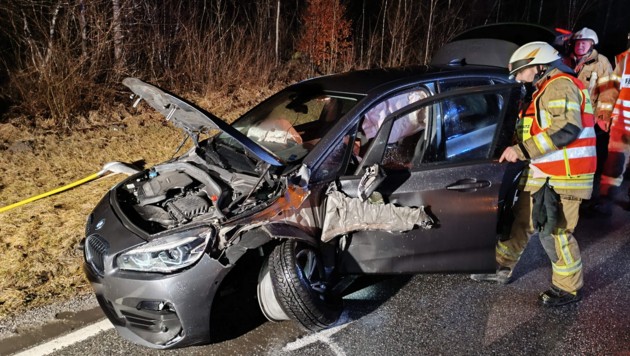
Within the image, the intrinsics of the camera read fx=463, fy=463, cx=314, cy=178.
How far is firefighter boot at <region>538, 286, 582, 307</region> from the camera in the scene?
3244mm

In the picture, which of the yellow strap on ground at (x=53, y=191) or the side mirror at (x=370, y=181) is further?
the yellow strap on ground at (x=53, y=191)

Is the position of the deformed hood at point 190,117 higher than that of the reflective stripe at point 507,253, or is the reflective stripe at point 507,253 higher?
the deformed hood at point 190,117

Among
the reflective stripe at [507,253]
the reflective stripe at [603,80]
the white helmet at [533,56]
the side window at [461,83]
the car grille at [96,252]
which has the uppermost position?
the white helmet at [533,56]

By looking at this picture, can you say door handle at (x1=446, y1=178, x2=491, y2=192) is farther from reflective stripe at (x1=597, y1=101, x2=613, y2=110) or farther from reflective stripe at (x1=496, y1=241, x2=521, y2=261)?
reflective stripe at (x1=597, y1=101, x2=613, y2=110)

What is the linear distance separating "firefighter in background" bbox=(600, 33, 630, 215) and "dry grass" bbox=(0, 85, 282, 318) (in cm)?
513

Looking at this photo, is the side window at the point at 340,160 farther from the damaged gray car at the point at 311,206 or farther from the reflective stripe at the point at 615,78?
the reflective stripe at the point at 615,78

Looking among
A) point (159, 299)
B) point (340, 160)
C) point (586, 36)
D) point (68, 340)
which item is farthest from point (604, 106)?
point (68, 340)

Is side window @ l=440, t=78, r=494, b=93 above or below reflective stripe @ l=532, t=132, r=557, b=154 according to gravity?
above

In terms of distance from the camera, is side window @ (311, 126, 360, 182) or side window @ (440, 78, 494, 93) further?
side window @ (440, 78, 494, 93)

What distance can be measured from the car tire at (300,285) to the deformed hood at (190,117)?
20.6 inches

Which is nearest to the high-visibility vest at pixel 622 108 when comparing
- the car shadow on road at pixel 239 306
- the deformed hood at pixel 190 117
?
the deformed hood at pixel 190 117

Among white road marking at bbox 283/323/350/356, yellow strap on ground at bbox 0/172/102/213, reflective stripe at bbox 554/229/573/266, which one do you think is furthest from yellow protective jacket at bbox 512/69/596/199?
yellow strap on ground at bbox 0/172/102/213

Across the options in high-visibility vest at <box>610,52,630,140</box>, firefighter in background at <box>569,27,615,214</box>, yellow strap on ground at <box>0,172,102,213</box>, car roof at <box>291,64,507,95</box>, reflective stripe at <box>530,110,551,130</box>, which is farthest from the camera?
firefighter in background at <box>569,27,615,214</box>

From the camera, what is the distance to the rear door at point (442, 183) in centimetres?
292
